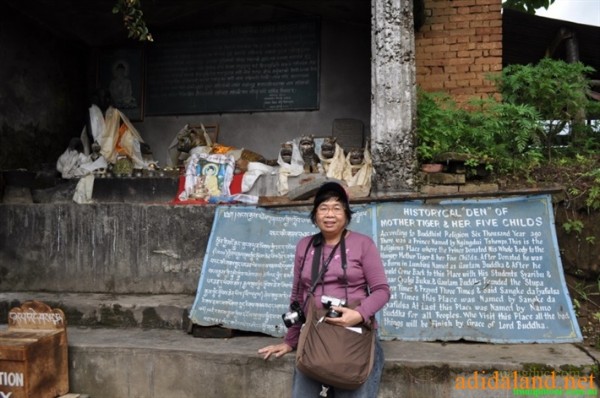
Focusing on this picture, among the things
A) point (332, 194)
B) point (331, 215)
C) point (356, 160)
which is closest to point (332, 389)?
point (331, 215)

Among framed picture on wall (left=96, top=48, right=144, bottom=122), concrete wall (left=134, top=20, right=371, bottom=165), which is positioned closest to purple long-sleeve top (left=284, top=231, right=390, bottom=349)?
concrete wall (left=134, top=20, right=371, bottom=165)

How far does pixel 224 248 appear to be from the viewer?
4836 millimetres

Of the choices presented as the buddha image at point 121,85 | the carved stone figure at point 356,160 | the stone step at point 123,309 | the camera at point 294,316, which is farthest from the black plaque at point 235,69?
the camera at point 294,316

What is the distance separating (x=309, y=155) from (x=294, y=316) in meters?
3.38

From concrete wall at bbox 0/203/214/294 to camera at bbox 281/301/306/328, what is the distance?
2429mm

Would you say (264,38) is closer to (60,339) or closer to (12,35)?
(12,35)

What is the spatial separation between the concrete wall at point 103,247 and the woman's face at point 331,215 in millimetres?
2514

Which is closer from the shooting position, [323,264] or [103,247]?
[323,264]

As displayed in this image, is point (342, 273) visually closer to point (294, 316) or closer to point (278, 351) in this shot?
point (294, 316)

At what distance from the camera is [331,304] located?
109 inches

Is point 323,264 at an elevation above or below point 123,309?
above

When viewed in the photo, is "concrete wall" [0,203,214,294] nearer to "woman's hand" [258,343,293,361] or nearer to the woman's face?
"woman's hand" [258,343,293,361]

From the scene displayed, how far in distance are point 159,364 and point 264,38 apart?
523 cm

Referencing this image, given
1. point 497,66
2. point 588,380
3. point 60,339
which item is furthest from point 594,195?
point 60,339
